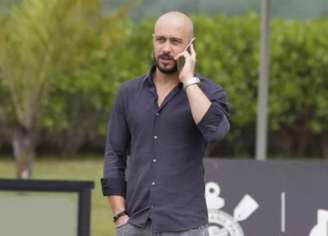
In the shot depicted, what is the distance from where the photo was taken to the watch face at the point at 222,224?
7.33m

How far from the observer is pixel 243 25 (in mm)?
17422

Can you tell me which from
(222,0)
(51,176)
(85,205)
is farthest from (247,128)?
(85,205)

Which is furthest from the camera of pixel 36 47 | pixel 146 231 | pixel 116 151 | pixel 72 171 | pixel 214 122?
pixel 72 171

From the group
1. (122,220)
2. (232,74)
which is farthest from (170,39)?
(232,74)

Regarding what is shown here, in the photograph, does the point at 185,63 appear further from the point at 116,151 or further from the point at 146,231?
the point at 146,231

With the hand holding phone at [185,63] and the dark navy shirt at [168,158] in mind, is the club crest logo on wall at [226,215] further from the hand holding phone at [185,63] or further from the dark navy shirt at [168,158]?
the hand holding phone at [185,63]

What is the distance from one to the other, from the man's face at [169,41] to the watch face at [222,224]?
295 cm

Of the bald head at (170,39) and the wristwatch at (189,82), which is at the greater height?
the bald head at (170,39)

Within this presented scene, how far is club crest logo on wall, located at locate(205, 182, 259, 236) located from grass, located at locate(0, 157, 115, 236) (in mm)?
4249

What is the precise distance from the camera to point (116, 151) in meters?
4.68

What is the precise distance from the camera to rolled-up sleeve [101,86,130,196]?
4.65 meters

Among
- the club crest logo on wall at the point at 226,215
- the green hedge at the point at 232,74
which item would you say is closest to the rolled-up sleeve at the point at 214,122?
the club crest logo on wall at the point at 226,215

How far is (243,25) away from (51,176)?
4150 mm

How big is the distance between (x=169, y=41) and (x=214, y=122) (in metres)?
0.36
